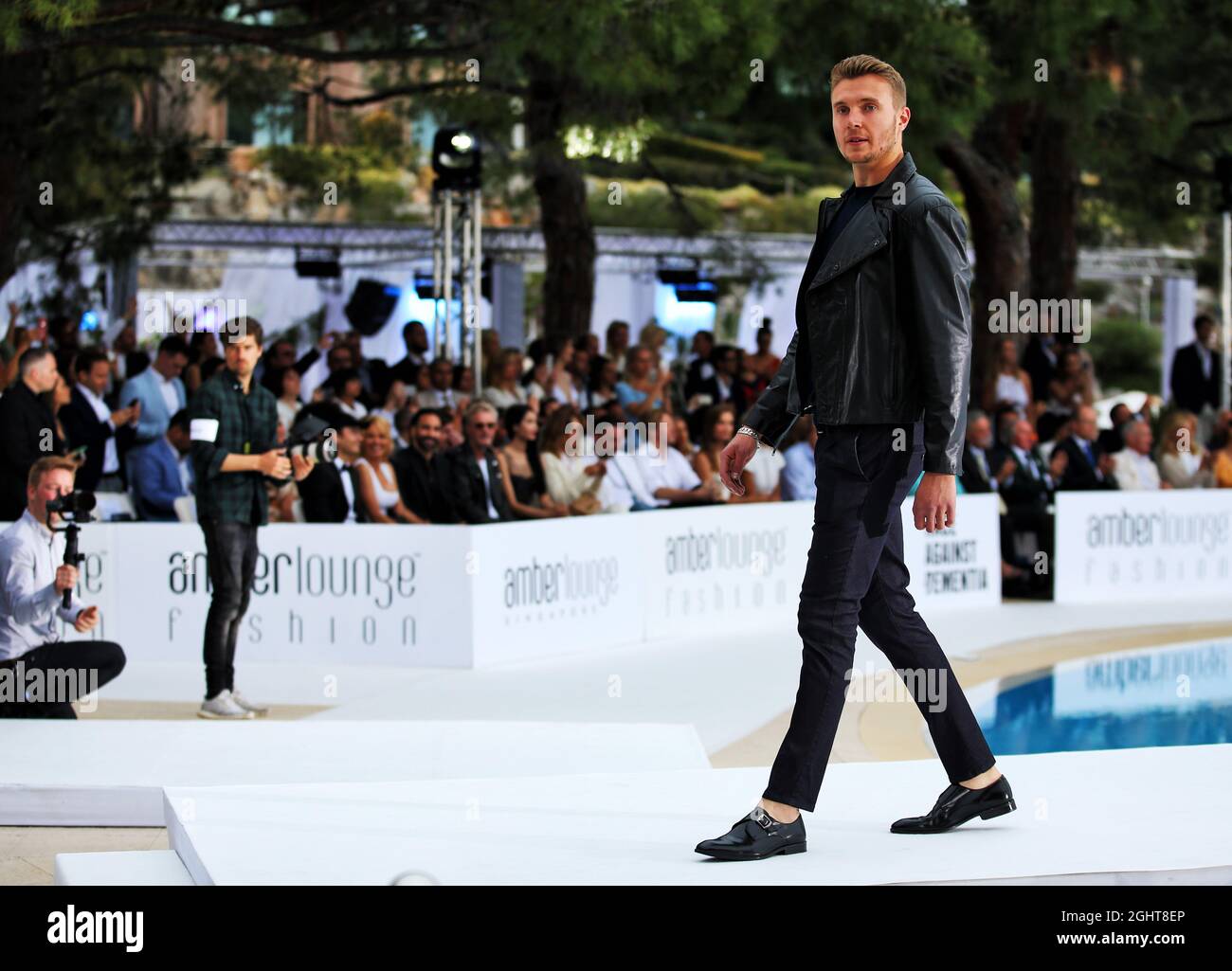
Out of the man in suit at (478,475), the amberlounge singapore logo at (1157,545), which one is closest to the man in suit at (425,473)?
the man in suit at (478,475)

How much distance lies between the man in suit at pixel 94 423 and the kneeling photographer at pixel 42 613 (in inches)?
134

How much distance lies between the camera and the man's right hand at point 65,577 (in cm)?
680

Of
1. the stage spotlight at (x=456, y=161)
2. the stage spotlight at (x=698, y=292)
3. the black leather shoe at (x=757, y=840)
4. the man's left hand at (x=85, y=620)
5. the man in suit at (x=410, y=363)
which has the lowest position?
the black leather shoe at (x=757, y=840)

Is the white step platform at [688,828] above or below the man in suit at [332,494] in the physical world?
below

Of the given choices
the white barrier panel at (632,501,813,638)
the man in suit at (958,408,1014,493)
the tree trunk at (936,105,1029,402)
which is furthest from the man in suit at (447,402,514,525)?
the tree trunk at (936,105,1029,402)

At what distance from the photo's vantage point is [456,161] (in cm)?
1321

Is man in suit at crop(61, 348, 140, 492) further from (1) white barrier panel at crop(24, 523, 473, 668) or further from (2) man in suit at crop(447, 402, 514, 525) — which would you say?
(2) man in suit at crop(447, 402, 514, 525)

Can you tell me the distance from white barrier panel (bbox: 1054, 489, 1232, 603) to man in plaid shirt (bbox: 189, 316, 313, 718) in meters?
6.46

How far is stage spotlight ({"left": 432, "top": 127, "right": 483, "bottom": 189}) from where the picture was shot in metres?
13.1

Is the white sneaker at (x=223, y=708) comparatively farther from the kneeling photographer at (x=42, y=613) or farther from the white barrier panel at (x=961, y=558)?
the white barrier panel at (x=961, y=558)

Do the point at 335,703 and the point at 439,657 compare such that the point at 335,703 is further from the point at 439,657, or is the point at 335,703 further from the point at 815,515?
the point at 815,515

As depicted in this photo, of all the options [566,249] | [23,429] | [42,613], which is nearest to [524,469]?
[23,429]
